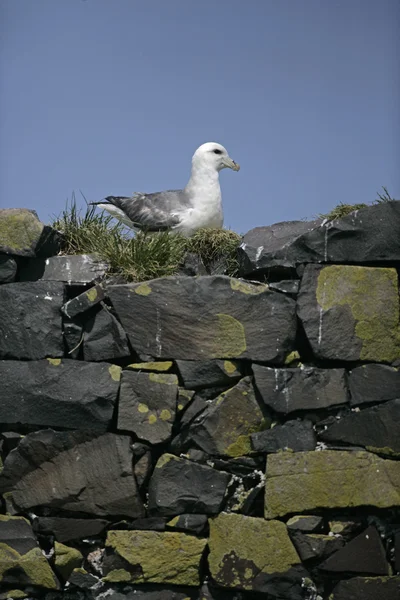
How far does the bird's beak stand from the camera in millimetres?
6980

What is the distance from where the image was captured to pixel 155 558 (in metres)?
5.55

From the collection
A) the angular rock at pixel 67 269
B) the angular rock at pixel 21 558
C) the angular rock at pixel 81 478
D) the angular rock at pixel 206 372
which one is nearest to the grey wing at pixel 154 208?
the angular rock at pixel 67 269

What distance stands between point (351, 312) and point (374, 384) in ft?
1.76

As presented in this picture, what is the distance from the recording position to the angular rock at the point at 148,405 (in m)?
5.62

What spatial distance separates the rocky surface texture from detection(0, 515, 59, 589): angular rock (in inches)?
0.4

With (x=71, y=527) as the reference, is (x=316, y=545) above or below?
below

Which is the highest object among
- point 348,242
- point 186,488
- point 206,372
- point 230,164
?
point 230,164

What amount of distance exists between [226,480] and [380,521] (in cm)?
110

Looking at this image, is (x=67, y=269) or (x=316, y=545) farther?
(x=67, y=269)

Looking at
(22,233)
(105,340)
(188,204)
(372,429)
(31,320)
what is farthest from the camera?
(188,204)

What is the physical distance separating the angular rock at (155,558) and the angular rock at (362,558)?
92 cm

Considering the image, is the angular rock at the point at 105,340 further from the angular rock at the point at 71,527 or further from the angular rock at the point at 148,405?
the angular rock at the point at 71,527

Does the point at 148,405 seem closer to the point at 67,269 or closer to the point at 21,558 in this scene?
the point at 67,269

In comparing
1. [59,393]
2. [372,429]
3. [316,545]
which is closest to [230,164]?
[59,393]
